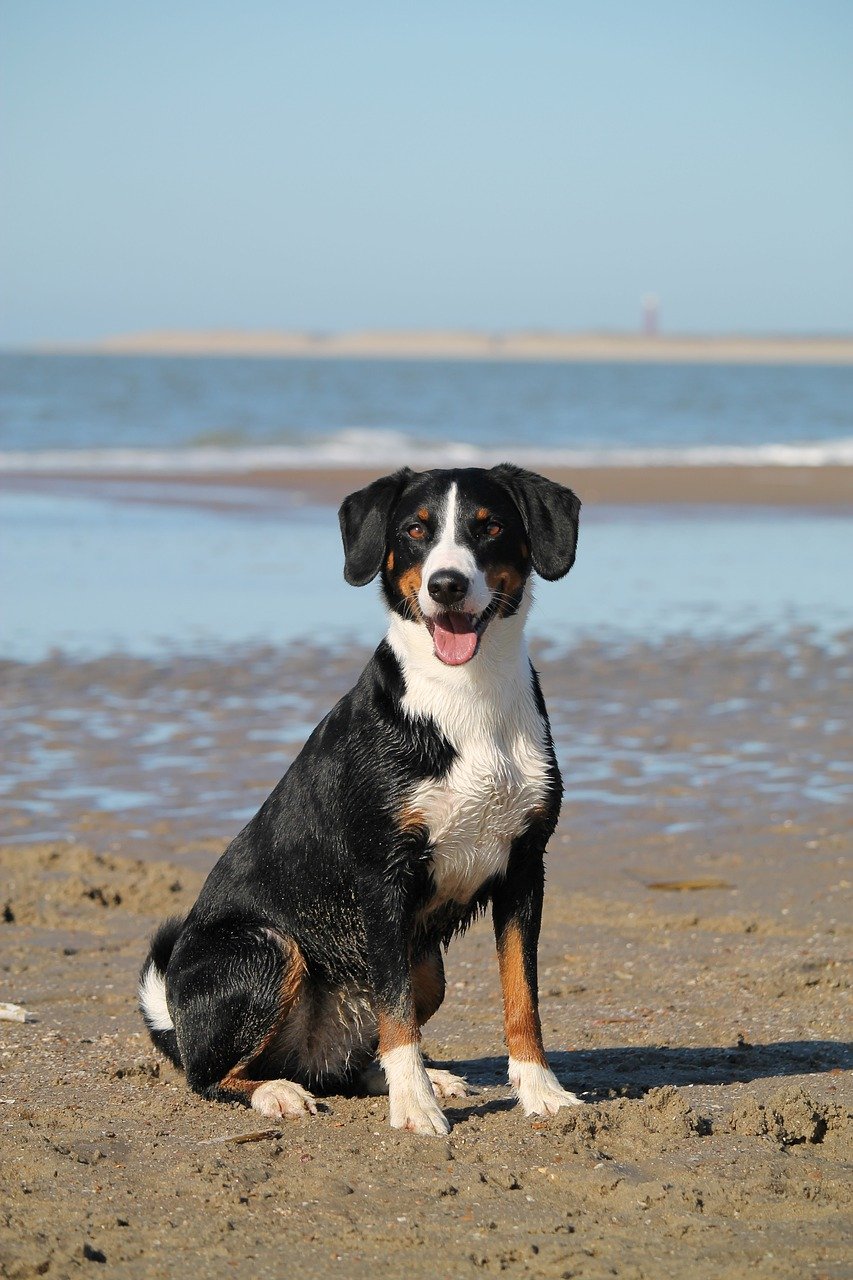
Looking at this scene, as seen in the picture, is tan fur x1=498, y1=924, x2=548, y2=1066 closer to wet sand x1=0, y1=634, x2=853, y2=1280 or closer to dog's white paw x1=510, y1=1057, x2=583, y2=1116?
dog's white paw x1=510, y1=1057, x2=583, y2=1116

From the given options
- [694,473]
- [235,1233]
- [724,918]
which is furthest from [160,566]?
[694,473]

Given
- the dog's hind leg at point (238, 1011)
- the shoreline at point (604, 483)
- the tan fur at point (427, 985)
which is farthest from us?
the shoreline at point (604, 483)

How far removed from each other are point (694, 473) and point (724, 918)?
2080 centimetres

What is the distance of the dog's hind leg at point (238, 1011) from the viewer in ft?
14.5

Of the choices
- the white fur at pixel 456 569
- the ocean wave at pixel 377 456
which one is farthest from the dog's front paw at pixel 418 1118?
the ocean wave at pixel 377 456

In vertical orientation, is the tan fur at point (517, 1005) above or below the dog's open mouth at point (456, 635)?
below

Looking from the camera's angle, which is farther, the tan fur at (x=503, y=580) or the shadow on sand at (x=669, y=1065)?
the shadow on sand at (x=669, y=1065)

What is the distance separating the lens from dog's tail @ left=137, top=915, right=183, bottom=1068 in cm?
475

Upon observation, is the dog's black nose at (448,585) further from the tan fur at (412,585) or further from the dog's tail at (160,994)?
the dog's tail at (160,994)

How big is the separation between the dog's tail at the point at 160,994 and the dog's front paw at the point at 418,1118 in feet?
2.58

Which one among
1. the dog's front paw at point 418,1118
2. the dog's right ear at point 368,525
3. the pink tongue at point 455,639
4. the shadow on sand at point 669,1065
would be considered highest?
the dog's right ear at point 368,525

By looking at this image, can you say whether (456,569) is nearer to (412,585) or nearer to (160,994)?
(412,585)

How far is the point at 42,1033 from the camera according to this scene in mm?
5223

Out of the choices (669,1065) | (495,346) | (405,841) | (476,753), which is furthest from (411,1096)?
(495,346)
